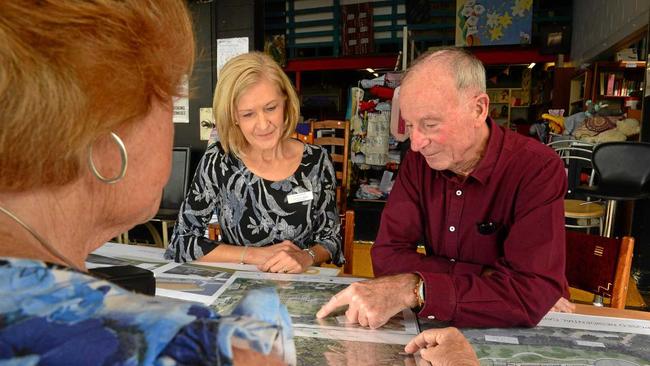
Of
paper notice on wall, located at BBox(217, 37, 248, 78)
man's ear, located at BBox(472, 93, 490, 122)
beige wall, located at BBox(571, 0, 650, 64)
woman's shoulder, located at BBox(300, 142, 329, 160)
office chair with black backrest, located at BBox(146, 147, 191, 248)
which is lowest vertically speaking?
office chair with black backrest, located at BBox(146, 147, 191, 248)

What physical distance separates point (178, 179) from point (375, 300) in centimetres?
352

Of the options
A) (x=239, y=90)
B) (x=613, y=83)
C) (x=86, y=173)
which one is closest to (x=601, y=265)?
(x=239, y=90)

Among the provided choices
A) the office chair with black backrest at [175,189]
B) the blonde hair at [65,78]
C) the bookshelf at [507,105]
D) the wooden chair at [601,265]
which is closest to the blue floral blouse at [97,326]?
the blonde hair at [65,78]

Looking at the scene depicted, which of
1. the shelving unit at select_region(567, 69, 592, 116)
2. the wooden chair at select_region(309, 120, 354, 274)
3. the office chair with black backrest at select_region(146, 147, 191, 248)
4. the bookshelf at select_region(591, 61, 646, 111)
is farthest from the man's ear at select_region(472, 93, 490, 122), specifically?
the shelving unit at select_region(567, 69, 592, 116)

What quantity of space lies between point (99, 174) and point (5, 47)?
0.48 feet

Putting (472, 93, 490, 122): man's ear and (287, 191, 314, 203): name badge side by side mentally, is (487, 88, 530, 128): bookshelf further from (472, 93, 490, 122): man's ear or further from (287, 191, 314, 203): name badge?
(472, 93, 490, 122): man's ear

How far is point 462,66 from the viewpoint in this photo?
1.41 metres

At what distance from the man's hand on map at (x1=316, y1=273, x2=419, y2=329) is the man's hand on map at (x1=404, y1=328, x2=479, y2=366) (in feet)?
0.47

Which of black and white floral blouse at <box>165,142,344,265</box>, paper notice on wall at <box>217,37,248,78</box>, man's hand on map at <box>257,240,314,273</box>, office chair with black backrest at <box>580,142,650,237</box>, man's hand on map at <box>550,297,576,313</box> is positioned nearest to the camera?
man's hand on map at <box>550,297,576,313</box>

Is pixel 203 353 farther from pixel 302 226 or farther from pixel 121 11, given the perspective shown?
pixel 302 226

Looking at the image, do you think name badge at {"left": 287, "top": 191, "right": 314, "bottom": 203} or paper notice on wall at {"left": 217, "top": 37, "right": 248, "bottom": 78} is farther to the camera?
paper notice on wall at {"left": 217, "top": 37, "right": 248, "bottom": 78}

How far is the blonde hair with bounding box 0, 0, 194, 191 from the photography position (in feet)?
1.27

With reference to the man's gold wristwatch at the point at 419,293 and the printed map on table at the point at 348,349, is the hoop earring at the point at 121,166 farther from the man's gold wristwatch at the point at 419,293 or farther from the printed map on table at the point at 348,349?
the man's gold wristwatch at the point at 419,293

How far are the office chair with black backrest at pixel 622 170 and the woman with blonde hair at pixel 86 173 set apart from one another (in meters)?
3.53
